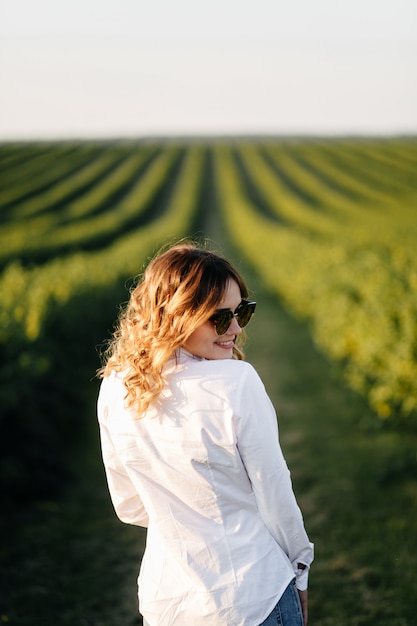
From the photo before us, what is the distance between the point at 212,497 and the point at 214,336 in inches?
16.5

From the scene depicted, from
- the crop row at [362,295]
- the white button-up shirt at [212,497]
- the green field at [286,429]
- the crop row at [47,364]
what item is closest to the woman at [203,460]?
the white button-up shirt at [212,497]

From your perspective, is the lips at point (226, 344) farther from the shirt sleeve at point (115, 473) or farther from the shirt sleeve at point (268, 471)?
the shirt sleeve at point (115, 473)

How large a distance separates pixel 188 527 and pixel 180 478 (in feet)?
0.44

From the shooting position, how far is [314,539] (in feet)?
18.4

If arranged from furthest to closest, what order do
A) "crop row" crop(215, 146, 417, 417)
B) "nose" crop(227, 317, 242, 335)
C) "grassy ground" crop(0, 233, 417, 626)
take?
"crop row" crop(215, 146, 417, 417) → "grassy ground" crop(0, 233, 417, 626) → "nose" crop(227, 317, 242, 335)

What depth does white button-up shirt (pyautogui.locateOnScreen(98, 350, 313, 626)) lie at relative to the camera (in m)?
1.86

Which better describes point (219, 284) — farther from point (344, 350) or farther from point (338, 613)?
point (344, 350)

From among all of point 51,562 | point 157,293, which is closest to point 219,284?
point 157,293

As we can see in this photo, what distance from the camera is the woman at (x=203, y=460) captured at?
73.5 inches

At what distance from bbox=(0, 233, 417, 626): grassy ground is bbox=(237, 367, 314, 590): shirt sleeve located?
8.63ft

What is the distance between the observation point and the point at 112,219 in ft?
136

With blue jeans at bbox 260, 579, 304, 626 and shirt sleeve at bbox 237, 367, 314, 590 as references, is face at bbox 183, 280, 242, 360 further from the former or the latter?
blue jeans at bbox 260, 579, 304, 626

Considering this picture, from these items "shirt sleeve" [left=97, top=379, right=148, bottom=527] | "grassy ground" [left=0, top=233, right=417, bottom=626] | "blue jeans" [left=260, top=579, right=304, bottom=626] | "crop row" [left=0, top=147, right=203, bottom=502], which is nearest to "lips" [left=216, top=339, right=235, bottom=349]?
"shirt sleeve" [left=97, top=379, right=148, bottom=527]

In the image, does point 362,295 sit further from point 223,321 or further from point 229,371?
point 229,371
